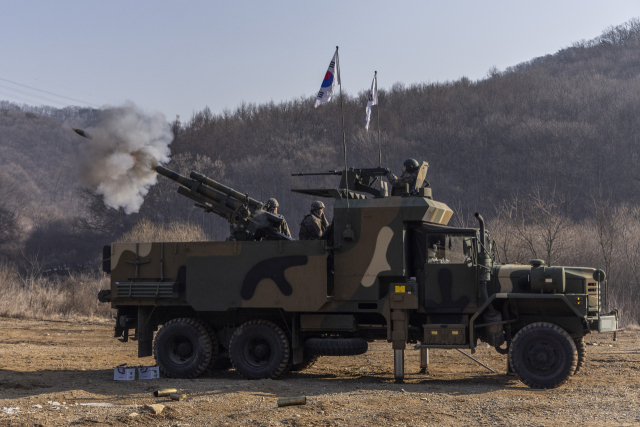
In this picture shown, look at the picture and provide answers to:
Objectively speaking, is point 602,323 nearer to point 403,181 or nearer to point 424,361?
point 424,361

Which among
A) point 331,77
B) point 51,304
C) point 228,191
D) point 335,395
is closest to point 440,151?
point 51,304

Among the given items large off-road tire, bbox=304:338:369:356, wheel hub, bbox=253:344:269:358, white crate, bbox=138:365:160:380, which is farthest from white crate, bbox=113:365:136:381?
large off-road tire, bbox=304:338:369:356

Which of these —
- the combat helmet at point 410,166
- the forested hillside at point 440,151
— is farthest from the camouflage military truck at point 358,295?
the forested hillside at point 440,151

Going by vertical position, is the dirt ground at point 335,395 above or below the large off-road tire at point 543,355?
below

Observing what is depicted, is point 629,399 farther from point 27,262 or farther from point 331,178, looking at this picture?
point 27,262

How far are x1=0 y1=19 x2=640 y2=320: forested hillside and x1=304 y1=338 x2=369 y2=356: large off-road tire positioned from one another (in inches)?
1062

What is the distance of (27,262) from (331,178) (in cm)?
2079

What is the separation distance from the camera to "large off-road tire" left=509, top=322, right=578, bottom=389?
9.45 m

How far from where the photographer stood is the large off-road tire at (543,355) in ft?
31.0

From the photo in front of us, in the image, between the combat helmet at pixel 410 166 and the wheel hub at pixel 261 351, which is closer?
the wheel hub at pixel 261 351

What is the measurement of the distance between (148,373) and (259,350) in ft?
5.86

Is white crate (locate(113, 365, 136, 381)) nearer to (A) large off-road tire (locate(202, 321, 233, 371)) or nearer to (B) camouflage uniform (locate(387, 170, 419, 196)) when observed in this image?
(A) large off-road tire (locate(202, 321, 233, 371))

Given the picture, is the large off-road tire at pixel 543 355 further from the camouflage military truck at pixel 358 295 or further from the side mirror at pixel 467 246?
the side mirror at pixel 467 246

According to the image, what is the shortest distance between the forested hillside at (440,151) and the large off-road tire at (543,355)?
88.1 ft
